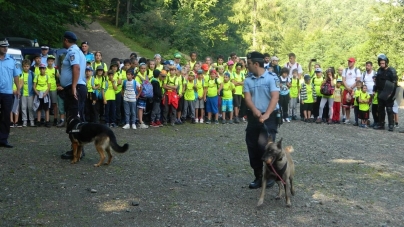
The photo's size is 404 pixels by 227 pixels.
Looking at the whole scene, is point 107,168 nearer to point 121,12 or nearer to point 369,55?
point 121,12

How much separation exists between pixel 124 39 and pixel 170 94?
95.0 feet

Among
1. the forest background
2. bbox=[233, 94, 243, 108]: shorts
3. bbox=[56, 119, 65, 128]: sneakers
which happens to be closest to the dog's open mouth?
bbox=[56, 119, 65, 128]: sneakers

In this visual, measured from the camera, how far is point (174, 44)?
133ft

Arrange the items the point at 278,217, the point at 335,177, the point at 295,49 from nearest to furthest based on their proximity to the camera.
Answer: the point at 278,217 → the point at 335,177 → the point at 295,49

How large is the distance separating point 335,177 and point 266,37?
52001 millimetres

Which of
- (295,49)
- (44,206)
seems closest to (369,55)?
(295,49)

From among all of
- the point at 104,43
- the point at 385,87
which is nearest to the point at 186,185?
the point at 385,87

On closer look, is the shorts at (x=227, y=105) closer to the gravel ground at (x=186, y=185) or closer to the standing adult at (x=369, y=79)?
the gravel ground at (x=186, y=185)

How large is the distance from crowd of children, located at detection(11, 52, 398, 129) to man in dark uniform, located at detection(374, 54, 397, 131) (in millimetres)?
439

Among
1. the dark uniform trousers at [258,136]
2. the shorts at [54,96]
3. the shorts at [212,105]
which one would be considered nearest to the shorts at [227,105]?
the shorts at [212,105]

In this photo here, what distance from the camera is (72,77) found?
9.02 meters

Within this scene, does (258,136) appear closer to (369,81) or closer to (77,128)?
(77,128)

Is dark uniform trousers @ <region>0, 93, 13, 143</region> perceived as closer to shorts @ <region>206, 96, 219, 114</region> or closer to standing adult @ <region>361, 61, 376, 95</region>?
shorts @ <region>206, 96, 219, 114</region>

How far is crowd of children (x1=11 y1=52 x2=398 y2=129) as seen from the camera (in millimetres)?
13648
